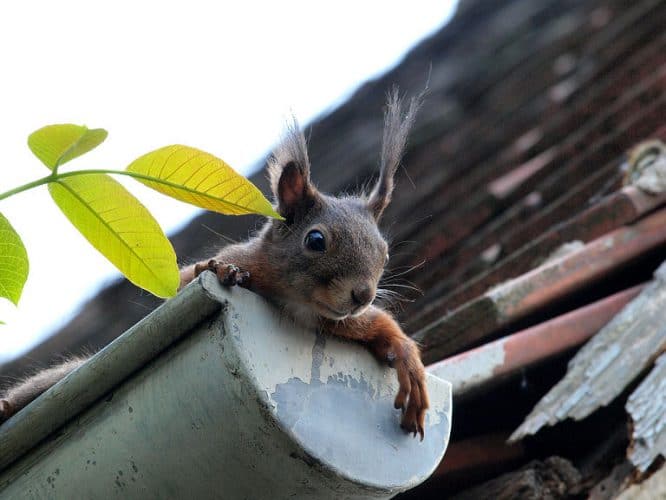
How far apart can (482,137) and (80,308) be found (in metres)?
1.94

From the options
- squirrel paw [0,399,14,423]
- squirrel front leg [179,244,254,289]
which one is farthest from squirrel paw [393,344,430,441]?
squirrel paw [0,399,14,423]

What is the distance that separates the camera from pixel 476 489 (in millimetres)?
2025

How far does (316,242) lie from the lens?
2109 millimetres

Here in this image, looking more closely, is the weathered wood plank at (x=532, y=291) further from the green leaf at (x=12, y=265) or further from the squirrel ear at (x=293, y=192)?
the green leaf at (x=12, y=265)

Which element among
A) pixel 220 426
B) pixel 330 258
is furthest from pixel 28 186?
pixel 330 258

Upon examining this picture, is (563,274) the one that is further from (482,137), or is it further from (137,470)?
(482,137)

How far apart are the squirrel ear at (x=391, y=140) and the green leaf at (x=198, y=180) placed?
55 centimetres

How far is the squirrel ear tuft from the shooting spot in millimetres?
2178

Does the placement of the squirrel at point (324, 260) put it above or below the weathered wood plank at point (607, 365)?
above

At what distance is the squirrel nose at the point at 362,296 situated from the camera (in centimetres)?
194

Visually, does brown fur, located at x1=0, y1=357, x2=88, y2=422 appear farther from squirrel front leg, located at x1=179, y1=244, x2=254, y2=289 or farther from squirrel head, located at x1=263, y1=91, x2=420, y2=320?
squirrel head, located at x1=263, y1=91, x2=420, y2=320

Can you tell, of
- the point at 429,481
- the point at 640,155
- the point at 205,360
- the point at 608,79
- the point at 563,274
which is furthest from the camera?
the point at 608,79

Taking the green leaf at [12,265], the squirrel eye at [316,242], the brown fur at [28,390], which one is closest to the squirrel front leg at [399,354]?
the squirrel eye at [316,242]

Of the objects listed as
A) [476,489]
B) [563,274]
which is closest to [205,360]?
[476,489]
